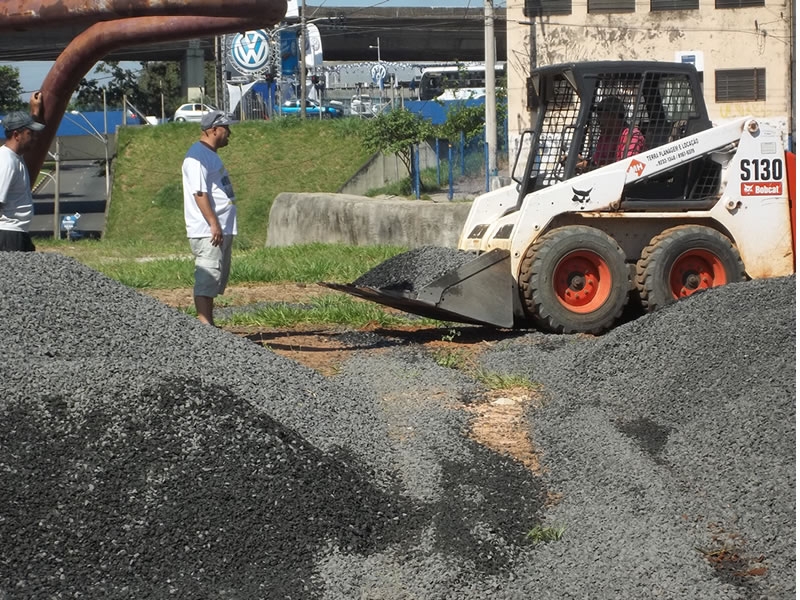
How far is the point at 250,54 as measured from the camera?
45.9m

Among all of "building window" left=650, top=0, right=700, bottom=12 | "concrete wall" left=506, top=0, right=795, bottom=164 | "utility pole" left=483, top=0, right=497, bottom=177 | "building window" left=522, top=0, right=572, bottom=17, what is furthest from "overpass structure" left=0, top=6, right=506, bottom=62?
"utility pole" left=483, top=0, right=497, bottom=177

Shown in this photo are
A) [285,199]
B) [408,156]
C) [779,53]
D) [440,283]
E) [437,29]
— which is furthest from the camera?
[437,29]

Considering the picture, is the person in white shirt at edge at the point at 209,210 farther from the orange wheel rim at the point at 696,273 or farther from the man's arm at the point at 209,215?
the orange wheel rim at the point at 696,273

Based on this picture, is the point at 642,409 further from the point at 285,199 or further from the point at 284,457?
the point at 285,199

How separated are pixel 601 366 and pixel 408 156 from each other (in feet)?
78.2

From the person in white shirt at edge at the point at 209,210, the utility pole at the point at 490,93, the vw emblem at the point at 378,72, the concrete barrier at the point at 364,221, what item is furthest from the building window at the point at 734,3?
the person in white shirt at edge at the point at 209,210

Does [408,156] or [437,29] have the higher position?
[437,29]

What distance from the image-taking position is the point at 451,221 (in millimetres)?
17891

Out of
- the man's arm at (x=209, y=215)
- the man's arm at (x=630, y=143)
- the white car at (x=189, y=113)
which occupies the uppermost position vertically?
the white car at (x=189, y=113)

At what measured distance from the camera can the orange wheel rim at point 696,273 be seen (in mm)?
10117

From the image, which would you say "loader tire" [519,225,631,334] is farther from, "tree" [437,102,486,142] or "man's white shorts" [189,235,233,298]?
"tree" [437,102,486,142]

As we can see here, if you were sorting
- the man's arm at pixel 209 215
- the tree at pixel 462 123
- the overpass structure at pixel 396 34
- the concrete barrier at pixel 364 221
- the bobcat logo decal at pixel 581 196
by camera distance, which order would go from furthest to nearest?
1. the overpass structure at pixel 396 34
2. the tree at pixel 462 123
3. the concrete barrier at pixel 364 221
4. the bobcat logo decal at pixel 581 196
5. the man's arm at pixel 209 215

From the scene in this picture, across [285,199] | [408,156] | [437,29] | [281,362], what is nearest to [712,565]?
[281,362]

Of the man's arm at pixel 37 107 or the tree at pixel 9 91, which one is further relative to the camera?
the tree at pixel 9 91
